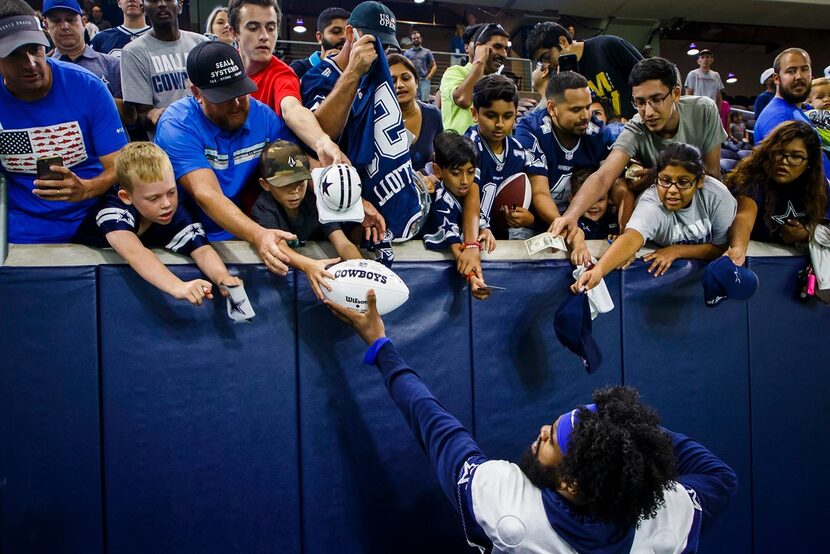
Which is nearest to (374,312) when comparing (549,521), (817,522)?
(549,521)

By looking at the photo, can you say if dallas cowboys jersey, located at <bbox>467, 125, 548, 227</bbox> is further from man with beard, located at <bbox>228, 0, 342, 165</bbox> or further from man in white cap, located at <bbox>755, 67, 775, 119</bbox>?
man in white cap, located at <bbox>755, 67, 775, 119</bbox>

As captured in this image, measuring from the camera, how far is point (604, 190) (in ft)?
12.0

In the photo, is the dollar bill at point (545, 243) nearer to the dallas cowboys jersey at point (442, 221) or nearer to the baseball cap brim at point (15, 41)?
the dallas cowboys jersey at point (442, 221)

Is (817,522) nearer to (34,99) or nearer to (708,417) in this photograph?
(708,417)

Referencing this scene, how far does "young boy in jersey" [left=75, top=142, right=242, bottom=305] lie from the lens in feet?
8.73

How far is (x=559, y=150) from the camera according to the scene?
3881 mm

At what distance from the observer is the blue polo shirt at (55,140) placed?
9.20ft

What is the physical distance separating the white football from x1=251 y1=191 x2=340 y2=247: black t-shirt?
0.42 metres

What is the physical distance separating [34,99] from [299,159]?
107 centimetres

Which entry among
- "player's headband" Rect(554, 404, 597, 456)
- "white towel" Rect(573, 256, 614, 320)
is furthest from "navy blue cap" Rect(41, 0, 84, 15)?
"player's headband" Rect(554, 404, 597, 456)

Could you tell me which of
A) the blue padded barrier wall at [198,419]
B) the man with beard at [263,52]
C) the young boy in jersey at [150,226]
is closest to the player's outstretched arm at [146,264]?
the young boy in jersey at [150,226]

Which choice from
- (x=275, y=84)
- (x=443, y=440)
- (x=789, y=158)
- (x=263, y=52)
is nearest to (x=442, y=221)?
(x=275, y=84)

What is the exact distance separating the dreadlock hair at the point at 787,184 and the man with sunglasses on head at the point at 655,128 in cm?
16

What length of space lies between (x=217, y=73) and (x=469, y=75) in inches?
79.1
